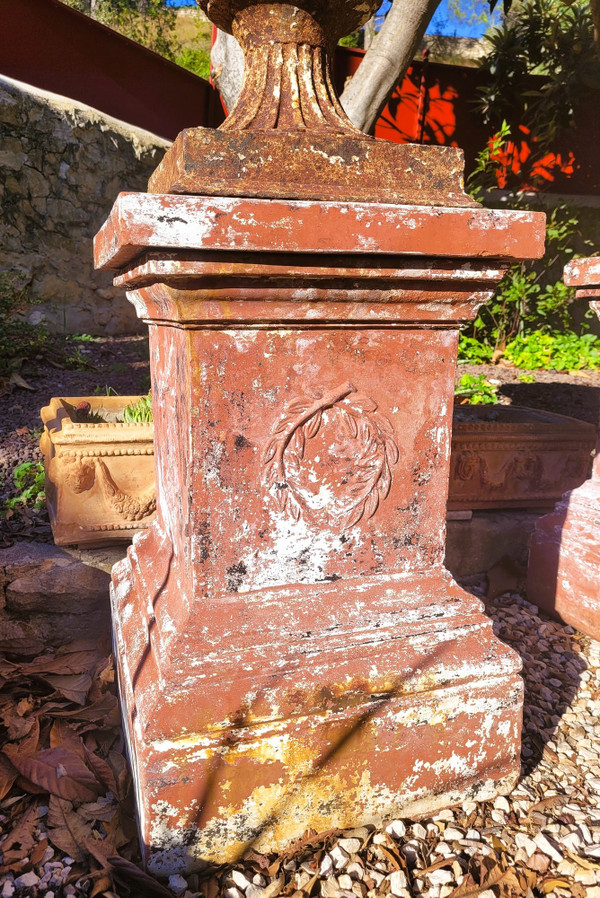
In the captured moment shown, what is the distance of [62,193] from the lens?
6633 millimetres

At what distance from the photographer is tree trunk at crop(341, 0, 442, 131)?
3.97 meters

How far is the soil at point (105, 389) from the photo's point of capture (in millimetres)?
3797

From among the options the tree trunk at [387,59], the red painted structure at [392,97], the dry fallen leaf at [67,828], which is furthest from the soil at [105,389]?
the red painted structure at [392,97]

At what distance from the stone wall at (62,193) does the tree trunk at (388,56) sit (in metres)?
3.76

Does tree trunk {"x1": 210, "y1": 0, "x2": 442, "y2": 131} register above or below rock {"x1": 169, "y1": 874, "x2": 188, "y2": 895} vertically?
above

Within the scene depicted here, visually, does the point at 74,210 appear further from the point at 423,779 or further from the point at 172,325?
the point at 423,779

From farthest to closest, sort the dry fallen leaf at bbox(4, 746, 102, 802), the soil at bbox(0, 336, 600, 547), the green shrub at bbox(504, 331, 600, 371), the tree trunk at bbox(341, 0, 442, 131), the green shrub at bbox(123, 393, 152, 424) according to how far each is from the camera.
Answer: the green shrub at bbox(504, 331, 600, 371) < the tree trunk at bbox(341, 0, 442, 131) < the soil at bbox(0, 336, 600, 547) < the green shrub at bbox(123, 393, 152, 424) < the dry fallen leaf at bbox(4, 746, 102, 802)

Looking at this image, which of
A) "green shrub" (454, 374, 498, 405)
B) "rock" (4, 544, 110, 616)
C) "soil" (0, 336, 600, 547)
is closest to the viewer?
"rock" (4, 544, 110, 616)

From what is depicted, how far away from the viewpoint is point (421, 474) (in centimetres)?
160

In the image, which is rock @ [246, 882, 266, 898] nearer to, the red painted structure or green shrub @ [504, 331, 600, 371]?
green shrub @ [504, 331, 600, 371]

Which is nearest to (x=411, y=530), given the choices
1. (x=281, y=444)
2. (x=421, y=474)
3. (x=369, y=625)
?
(x=421, y=474)

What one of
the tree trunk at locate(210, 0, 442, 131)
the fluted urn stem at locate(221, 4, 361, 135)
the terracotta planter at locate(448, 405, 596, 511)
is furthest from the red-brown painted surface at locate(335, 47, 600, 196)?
the fluted urn stem at locate(221, 4, 361, 135)

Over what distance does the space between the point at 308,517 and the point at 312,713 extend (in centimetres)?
43

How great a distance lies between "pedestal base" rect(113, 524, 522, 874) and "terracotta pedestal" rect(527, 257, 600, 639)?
104cm
